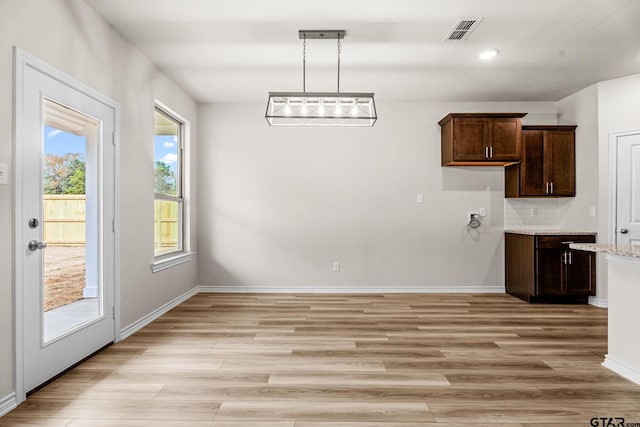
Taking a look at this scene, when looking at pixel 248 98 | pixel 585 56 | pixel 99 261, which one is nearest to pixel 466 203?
pixel 585 56

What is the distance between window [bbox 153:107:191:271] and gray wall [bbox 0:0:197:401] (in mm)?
156

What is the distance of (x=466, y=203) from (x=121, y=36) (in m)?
4.45

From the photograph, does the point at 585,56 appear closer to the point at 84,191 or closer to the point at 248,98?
the point at 248,98

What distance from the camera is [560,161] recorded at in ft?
16.8

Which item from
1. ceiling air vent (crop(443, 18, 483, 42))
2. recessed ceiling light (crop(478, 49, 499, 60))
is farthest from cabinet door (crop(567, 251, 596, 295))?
ceiling air vent (crop(443, 18, 483, 42))

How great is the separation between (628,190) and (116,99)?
17.5 ft

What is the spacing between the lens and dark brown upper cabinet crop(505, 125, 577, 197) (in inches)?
201

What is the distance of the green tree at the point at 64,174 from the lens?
8.37ft

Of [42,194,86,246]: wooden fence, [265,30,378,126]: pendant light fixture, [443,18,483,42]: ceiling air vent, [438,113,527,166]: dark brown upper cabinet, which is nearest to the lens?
[42,194,86,246]: wooden fence

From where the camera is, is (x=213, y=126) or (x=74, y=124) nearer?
(x=74, y=124)

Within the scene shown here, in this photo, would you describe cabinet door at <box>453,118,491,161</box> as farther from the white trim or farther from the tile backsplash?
the white trim

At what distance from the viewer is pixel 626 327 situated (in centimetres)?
272

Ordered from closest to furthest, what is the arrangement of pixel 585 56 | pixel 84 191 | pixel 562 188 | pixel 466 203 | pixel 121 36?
pixel 84 191 < pixel 121 36 < pixel 585 56 < pixel 562 188 < pixel 466 203

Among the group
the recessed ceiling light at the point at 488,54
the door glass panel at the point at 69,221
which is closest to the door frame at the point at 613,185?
the recessed ceiling light at the point at 488,54
